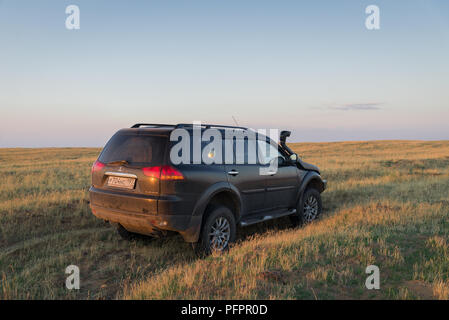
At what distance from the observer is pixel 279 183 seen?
22.0ft

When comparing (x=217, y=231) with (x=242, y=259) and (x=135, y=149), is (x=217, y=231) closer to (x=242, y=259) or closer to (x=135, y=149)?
(x=242, y=259)

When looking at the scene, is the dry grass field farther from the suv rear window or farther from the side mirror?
the suv rear window

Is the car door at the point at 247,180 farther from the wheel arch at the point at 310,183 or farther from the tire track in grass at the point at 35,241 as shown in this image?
the tire track in grass at the point at 35,241

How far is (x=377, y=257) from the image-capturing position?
15.6 ft

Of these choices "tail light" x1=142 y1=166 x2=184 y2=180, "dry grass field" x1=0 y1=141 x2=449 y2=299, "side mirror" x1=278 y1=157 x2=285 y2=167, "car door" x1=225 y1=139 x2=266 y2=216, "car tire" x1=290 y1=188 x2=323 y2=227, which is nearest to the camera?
"dry grass field" x1=0 y1=141 x2=449 y2=299

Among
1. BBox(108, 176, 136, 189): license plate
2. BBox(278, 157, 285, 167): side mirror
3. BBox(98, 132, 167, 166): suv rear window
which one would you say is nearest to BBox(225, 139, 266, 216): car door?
BBox(278, 157, 285, 167): side mirror

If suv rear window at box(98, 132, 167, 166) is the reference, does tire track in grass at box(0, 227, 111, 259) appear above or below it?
below

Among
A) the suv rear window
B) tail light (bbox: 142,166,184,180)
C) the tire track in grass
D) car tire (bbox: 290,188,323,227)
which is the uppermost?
the suv rear window

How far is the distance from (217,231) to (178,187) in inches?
41.7

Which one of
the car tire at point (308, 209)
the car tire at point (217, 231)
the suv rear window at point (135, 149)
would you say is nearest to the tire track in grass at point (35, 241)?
the suv rear window at point (135, 149)

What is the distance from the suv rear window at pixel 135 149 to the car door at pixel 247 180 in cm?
116

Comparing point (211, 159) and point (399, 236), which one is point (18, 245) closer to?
point (211, 159)

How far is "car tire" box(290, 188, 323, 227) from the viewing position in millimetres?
7266
